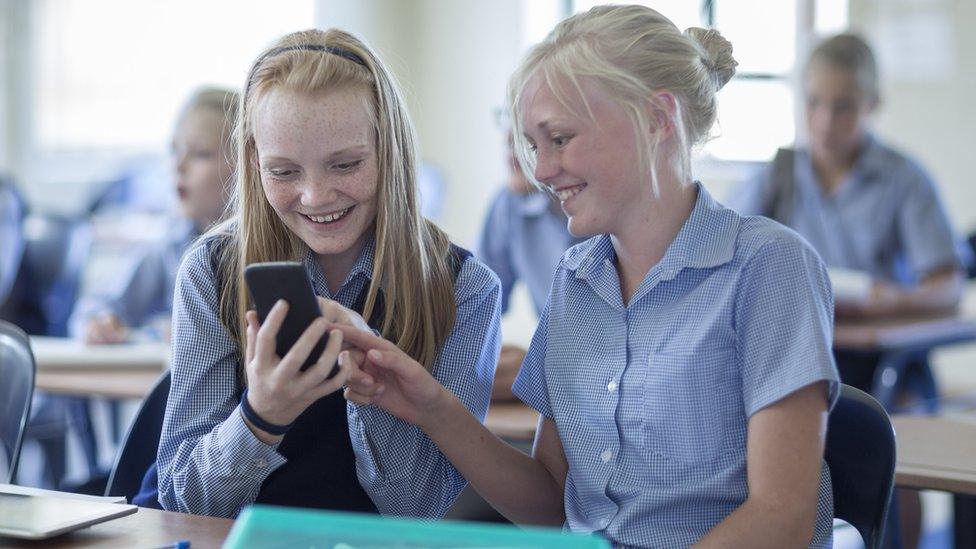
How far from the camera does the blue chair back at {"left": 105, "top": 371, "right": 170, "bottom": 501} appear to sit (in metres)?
1.61

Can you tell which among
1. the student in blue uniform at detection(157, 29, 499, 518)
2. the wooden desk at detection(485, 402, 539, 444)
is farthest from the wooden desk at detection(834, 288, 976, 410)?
the student in blue uniform at detection(157, 29, 499, 518)

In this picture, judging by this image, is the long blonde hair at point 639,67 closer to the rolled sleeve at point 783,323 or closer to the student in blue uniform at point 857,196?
the rolled sleeve at point 783,323

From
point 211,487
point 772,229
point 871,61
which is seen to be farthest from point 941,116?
point 211,487

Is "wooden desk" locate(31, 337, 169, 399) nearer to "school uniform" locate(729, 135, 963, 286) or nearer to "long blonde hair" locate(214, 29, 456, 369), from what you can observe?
"long blonde hair" locate(214, 29, 456, 369)

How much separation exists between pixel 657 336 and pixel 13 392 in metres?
0.98

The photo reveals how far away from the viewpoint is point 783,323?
1.26 m

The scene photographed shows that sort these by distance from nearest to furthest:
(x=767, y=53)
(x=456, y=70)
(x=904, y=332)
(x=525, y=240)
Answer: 1. (x=904, y=332)
2. (x=525, y=240)
3. (x=767, y=53)
4. (x=456, y=70)

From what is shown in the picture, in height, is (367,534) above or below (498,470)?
above

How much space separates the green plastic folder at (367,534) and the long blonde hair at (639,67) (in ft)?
2.07

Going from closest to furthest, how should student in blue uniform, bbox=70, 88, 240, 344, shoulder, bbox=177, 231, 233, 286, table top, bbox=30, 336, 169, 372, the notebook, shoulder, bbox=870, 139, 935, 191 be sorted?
1. the notebook
2. shoulder, bbox=177, 231, 233, 286
3. table top, bbox=30, 336, 169, 372
4. student in blue uniform, bbox=70, 88, 240, 344
5. shoulder, bbox=870, 139, 935, 191

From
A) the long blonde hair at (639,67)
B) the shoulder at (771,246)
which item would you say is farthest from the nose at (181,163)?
the shoulder at (771,246)

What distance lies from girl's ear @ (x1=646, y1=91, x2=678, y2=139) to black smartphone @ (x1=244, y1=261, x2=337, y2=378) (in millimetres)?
446

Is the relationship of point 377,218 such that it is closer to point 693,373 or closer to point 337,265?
point 337,265

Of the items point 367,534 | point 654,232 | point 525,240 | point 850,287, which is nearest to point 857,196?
point 850,287
